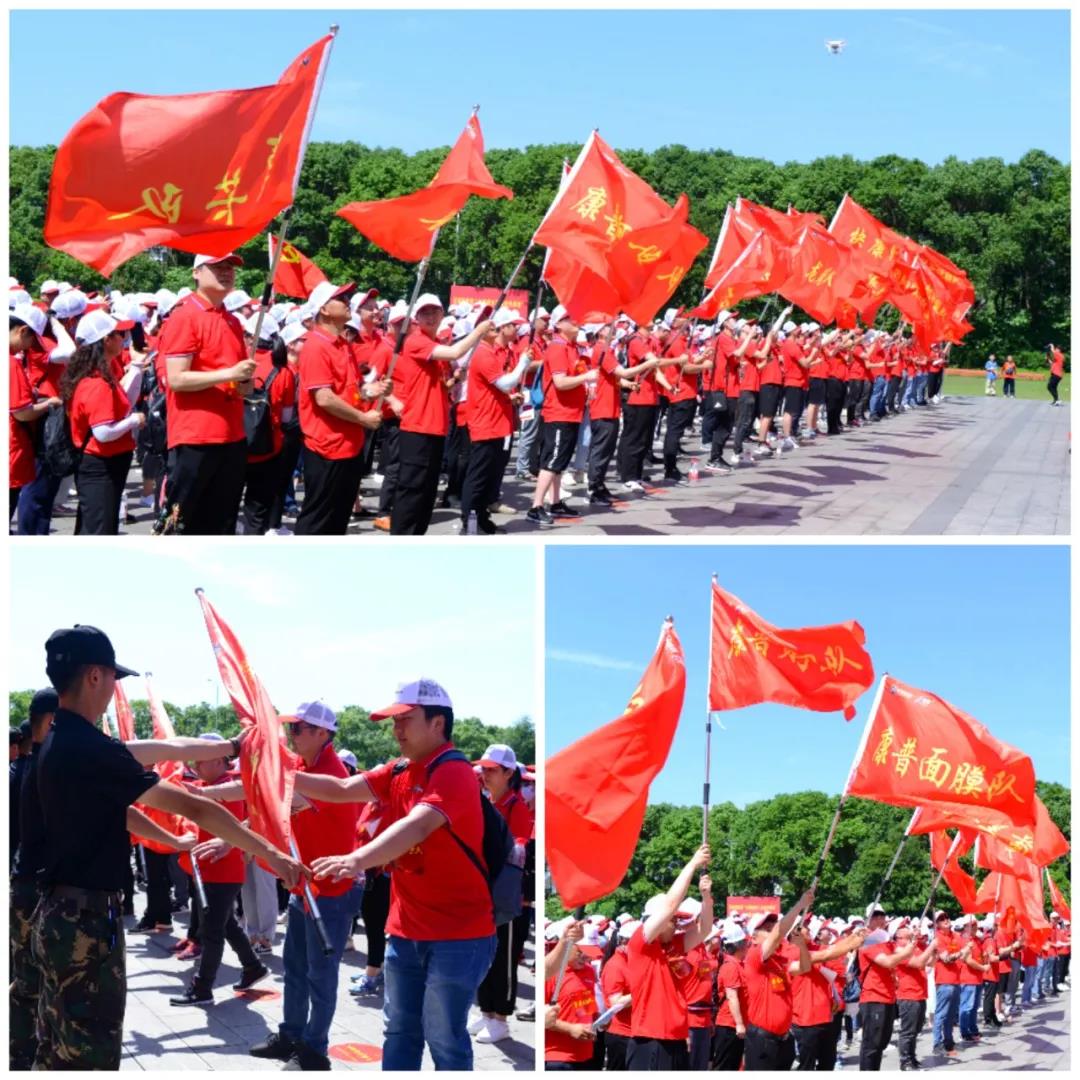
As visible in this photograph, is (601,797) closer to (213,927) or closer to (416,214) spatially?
(213,927)

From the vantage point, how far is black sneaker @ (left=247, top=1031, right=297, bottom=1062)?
22.5 feet

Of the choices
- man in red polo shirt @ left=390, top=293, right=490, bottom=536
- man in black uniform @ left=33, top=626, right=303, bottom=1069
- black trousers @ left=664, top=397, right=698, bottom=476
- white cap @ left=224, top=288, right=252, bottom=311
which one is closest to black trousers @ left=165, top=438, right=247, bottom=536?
man in red polo shirt @ left=390, top=293, right=490, bottom=536

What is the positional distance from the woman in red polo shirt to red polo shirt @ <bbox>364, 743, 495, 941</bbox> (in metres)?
4.04

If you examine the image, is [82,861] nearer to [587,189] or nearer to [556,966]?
[556,966]

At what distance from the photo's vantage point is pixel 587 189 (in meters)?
11.0

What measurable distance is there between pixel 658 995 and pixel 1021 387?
44.7 metres

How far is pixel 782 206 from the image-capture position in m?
64.9

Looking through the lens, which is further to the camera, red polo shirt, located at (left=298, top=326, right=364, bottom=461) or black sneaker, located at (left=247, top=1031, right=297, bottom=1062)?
red polo shirt, located at (left=298, top=326, right=364, bottom=461)

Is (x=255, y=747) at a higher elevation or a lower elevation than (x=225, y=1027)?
higher

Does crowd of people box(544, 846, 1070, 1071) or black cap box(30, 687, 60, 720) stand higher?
black cap box(30, 687, 60, 720)

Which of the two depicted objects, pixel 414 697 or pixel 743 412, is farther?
pixel 743 412

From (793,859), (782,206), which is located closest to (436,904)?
(793,859)

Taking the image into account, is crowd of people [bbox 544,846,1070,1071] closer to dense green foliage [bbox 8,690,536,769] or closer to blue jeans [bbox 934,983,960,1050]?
blue jeans [bbox 934,983,960,1050]

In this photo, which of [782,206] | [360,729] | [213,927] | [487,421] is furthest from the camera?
[782,206]
